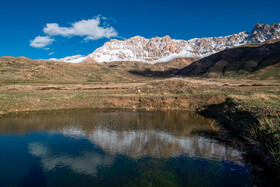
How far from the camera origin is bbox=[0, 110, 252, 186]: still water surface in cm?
1103

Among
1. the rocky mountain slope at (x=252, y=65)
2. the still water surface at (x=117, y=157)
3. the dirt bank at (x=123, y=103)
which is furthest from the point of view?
the rocky mountain slope at (x=252, y=65)

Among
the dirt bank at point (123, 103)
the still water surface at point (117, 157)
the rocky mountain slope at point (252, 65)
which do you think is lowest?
the still water surface at point (117, 157)

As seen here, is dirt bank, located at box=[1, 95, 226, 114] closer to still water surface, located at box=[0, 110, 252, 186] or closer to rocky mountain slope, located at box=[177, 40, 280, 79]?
still water surface, located at box=[0, 110, 252, 186]

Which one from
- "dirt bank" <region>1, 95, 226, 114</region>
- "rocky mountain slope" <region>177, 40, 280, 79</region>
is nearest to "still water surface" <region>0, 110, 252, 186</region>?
"dirt bank" <region>1, 95, 226, 114</region>

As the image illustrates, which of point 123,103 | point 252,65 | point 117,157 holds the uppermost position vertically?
point 252,65

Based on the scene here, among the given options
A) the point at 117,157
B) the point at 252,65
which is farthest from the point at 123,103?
the point at 252,65

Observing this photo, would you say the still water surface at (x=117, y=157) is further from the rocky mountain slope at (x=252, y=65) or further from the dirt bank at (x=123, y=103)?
the rocky mountain slope at (x=252, y=65)

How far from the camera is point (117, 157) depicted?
13797 millimetres

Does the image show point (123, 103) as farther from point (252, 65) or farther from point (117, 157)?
point (252, 65)

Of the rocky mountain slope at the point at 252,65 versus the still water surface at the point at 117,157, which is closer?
the still water surface at the point at 117,157

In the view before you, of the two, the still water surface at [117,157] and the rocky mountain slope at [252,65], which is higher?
the rocky mountain slope at [252,65]

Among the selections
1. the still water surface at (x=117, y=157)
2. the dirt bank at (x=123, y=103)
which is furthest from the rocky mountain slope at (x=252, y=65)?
the still water surface at (x=117, y=157)

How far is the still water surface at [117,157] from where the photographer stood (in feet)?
36.2

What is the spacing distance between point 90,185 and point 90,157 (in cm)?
366
